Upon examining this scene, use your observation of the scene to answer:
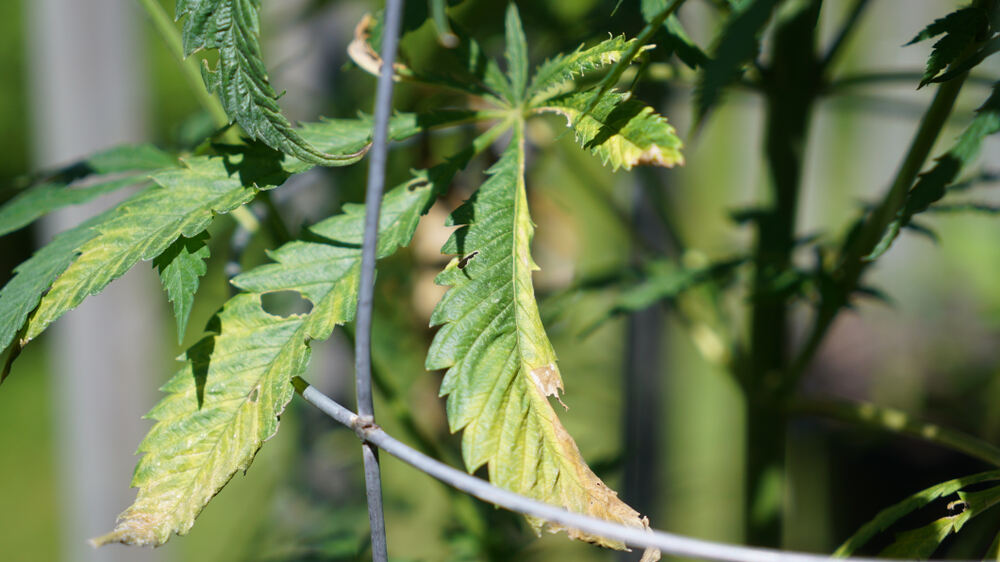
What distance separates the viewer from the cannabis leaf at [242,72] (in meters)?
0.26

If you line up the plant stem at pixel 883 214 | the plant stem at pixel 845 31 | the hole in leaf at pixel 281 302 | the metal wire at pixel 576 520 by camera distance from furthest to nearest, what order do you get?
the hole in leaf at pixel 281 302
the plant stem at pixel 845 31
the plant stem at pixel 883 214
the metal wire at pixel 576 520

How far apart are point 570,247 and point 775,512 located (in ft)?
1.68

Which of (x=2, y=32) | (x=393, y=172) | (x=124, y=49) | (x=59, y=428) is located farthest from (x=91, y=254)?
(x=2, y=32)

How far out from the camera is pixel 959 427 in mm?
1038

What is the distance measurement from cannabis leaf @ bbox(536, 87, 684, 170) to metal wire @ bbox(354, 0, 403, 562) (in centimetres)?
9

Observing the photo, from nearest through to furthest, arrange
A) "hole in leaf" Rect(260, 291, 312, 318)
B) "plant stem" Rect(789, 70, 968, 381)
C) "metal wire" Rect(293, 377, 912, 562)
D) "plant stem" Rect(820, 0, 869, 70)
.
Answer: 1. "metal wire" Rect(293, 377, 912, 562)
2. "plant stem" Rect(789, 70, 968, 381)
3. "plant stem" Rect(820, 0, 869, 70)
4. "hole in leaf" Rect(260, 291, 312, 318)

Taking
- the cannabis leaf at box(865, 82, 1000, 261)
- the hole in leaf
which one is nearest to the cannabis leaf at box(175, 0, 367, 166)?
the cannabis leaf at box(865, 82, 1000, 261)

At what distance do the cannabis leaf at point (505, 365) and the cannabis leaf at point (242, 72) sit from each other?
3.0 inches

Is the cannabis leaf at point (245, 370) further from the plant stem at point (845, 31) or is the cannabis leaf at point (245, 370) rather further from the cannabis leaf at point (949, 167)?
the plant stem at point (845, 31)

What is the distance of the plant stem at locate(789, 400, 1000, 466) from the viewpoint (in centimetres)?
34

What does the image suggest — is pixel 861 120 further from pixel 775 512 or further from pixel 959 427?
pixel 775 512

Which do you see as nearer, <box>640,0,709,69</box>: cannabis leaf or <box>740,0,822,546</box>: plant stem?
<box>640,0,709,69</box>: cannabis leaf

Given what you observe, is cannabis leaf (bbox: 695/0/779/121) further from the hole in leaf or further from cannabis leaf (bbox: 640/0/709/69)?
the hole in leaf

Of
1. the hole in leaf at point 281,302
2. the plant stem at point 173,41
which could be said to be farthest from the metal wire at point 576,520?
the hole in leaf at point 281,302
